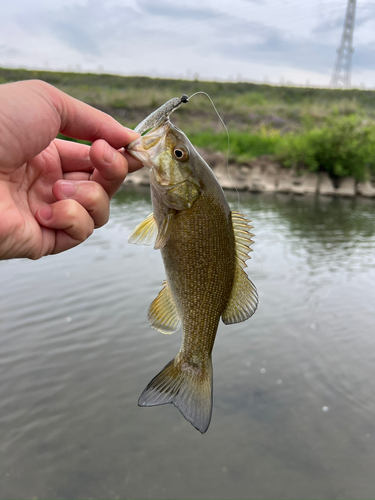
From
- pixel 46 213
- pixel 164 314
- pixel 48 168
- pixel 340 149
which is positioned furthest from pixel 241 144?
pixel 164 314

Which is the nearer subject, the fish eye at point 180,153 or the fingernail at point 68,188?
the fish eye at point 180,153

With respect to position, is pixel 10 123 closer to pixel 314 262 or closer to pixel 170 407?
pixel 170 407

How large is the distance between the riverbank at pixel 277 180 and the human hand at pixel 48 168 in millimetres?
21722

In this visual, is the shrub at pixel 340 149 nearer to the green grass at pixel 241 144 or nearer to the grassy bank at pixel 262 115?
the grassy bank at pixel 262 115

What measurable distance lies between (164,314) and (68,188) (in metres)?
0.96

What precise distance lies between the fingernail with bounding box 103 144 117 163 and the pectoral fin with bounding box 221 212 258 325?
2.44ft

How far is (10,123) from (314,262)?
11.2 metres

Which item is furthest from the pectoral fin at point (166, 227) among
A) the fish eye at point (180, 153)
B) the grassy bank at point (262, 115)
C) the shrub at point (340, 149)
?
the shrub at point (340, 149)

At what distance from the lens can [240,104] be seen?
128 feet

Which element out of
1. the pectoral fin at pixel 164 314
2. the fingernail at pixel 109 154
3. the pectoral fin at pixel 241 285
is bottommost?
the pectoral fin at pixel 164 314

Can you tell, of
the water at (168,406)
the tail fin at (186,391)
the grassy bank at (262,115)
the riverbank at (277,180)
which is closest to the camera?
the tail fin at (186,391)

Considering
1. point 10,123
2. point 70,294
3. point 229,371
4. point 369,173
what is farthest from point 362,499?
point 369,173

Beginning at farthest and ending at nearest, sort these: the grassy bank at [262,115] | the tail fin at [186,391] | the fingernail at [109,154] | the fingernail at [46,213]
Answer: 1. the grassy bank at [262,115]
2. the fingernail at [46,213]
3. the fingernail at [109,154]
4. the tail fin at [186,391]

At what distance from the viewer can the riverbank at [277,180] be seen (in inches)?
973
